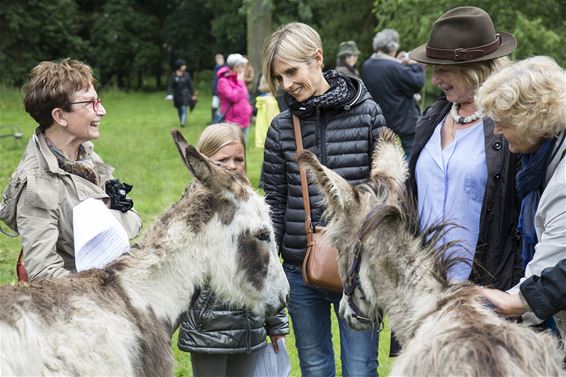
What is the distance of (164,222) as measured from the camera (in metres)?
3.47

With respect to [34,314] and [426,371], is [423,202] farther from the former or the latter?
[34,314]

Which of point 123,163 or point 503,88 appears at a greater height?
point 503,88

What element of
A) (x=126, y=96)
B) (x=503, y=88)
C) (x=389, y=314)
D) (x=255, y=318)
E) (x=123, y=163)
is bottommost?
(x=126, y=96)

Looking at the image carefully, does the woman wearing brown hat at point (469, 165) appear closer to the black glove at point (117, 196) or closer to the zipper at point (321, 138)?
A: the zipper at point (321, 138)

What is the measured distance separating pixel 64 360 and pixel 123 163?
1226 centimetres

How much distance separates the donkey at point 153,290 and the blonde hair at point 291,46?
0.76m

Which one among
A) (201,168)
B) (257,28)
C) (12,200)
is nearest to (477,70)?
(201,168)

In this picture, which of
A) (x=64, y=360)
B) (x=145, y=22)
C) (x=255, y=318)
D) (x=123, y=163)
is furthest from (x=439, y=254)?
(x=145, y=22)

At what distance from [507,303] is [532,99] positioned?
77cm

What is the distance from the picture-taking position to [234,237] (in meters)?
3.52

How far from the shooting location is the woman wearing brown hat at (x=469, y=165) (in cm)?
341

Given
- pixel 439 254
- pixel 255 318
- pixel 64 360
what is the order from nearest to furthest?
pixel 64 360
pixel 439 254
pixel 255 318

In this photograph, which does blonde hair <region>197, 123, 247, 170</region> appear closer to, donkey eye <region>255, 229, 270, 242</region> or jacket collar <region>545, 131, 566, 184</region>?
donkey eye <region>255, 229, 270, 242</region>

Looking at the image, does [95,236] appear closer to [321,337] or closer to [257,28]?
[321,337]
